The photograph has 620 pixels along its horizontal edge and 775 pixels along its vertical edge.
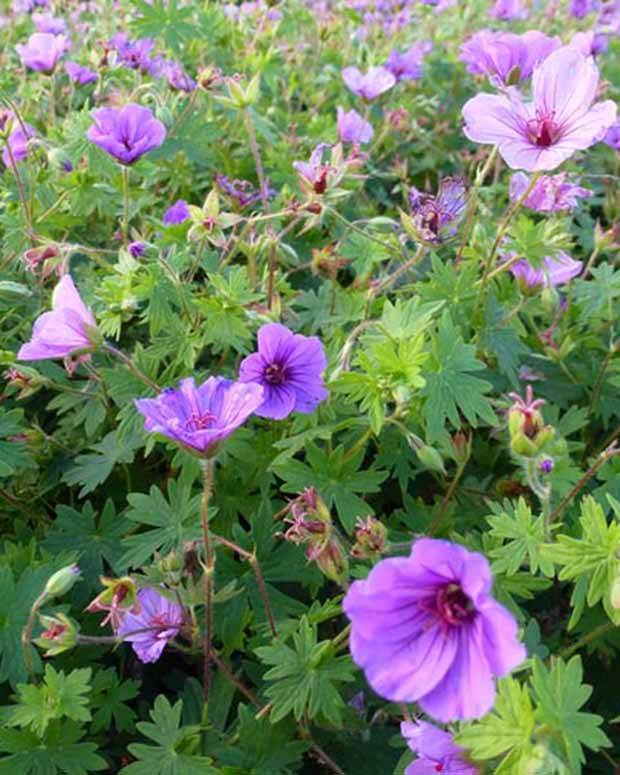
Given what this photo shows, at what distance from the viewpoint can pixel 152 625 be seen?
4.68ft

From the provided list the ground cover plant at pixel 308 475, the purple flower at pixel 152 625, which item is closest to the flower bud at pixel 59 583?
the ground cover plant at pixel 308 475

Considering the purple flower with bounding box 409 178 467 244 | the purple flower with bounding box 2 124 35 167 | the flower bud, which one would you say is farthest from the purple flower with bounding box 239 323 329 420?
the purple flower with bounding box 2 124 35 167

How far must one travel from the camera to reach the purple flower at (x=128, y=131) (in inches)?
73.7

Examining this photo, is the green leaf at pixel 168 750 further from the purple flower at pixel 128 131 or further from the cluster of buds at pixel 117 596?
the purple flower at pixel 128 131

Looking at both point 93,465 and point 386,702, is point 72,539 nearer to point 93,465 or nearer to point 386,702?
point 93,465

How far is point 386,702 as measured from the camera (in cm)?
153

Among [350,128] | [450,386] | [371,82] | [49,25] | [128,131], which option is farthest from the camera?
[49,25]

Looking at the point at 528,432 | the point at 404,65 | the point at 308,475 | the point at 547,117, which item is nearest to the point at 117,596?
the point at 308,475

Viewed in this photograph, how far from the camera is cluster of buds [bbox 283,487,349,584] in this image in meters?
1.33

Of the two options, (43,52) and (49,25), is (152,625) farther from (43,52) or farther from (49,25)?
(49,25)

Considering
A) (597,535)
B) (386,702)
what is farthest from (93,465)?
(597,535)

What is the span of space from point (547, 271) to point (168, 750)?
1115 mm

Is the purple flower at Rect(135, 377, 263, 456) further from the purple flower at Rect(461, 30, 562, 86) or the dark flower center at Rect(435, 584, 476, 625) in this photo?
the purple flower at Rect(461, 30, 562, 86)

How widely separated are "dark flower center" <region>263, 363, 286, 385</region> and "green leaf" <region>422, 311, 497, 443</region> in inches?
9.8
